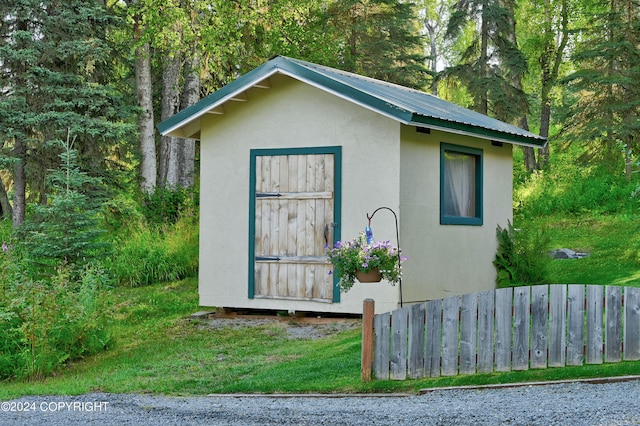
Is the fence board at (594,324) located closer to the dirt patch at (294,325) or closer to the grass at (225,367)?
the grass at (225,367)

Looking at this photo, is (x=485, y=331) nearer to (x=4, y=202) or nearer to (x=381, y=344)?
(x=381, y=344)

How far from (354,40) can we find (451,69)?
3.21 metres

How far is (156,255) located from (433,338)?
10.0 meters

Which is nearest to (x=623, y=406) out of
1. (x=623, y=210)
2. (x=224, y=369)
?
(x=224, y=369)

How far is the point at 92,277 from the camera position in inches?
421

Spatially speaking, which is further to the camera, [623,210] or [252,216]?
[623,210]

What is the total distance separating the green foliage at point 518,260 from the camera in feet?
44.4

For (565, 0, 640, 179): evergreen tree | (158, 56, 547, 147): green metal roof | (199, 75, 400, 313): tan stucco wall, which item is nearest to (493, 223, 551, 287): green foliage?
(158, 56, 547, 147): green metal roof

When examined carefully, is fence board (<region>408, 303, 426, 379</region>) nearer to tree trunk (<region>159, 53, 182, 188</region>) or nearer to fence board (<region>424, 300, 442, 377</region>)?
fence board (<region>424, 300, 442, 377</region>)

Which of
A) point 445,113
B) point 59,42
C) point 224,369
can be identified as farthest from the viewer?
point 59,42

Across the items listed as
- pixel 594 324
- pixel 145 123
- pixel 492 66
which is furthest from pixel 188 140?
pixel 594 324

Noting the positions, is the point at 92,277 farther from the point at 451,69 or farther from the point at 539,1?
the point at 539,1

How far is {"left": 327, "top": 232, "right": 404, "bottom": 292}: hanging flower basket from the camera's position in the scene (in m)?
9.25

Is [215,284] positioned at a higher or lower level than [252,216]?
lower
